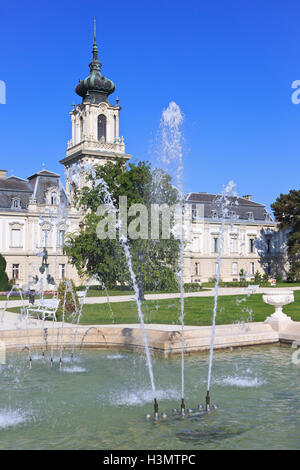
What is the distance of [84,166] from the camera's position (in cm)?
A: 5181

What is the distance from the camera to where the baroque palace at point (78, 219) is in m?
49.4

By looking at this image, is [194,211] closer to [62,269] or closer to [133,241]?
[62,269]

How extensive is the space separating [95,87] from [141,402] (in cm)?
5515

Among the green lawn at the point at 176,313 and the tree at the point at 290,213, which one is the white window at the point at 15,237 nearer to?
the green lawn at the point at 176,313

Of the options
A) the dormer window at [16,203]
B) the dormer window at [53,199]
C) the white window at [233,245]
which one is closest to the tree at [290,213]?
the white window at [233,245]

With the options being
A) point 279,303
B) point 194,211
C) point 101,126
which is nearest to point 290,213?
point 194,211

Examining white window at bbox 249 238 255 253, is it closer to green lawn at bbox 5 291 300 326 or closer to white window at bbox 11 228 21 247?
white window at bbox 11 228 21 247

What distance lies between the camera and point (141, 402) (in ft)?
27.0

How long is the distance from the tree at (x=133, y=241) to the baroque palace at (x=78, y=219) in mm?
15640

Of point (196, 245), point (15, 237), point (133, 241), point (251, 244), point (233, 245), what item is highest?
point (15, 237)

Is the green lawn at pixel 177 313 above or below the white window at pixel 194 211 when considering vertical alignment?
below

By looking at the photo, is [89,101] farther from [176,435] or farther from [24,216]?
[176,435]

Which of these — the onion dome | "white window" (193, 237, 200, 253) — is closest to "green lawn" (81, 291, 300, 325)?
"white window" (193, 237, 200, 253)
